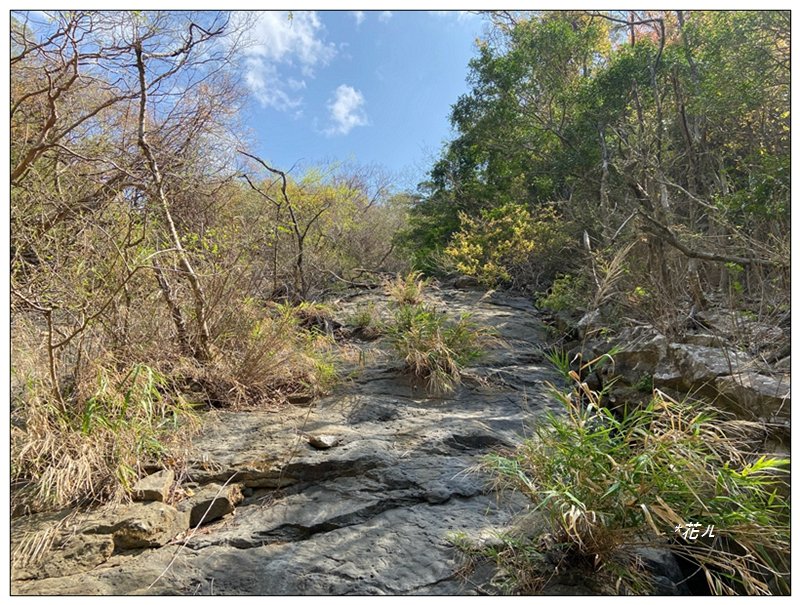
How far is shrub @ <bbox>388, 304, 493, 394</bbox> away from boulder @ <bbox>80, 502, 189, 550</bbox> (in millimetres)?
2325

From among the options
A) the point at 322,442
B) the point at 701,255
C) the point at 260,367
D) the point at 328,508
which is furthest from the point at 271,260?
the point at 701,255

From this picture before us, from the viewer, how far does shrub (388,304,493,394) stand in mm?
4113

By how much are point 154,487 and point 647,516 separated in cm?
215

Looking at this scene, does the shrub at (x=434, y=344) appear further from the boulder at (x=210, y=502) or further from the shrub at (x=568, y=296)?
the boulder at (x=210, y=502)

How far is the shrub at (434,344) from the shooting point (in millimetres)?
4113

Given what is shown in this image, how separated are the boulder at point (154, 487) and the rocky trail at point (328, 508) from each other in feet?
0.17

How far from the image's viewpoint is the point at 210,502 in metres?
2.33

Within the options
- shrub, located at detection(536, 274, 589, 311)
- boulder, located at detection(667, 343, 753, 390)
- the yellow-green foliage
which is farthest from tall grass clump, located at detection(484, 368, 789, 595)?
the yellow-green foliage

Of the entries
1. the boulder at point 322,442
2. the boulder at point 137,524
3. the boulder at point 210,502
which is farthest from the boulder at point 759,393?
the boulder at point 137,524

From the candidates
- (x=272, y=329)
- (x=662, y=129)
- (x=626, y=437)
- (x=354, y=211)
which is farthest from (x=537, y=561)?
(x=354, y=211)

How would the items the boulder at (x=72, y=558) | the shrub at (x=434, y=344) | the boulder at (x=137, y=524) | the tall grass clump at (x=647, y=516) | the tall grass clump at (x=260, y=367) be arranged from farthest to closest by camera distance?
the shrub at (x=434, y=344), the tall grass clump at (x=260, y=367), the boulder at (x=137, y=524), the boulder at (x=72, y=558), the tall grass clump at (x=647, y=516)

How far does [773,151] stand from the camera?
4500mm

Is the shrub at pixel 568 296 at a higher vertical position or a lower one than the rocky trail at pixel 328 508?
higher

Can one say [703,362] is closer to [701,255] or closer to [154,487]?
[701,255]
